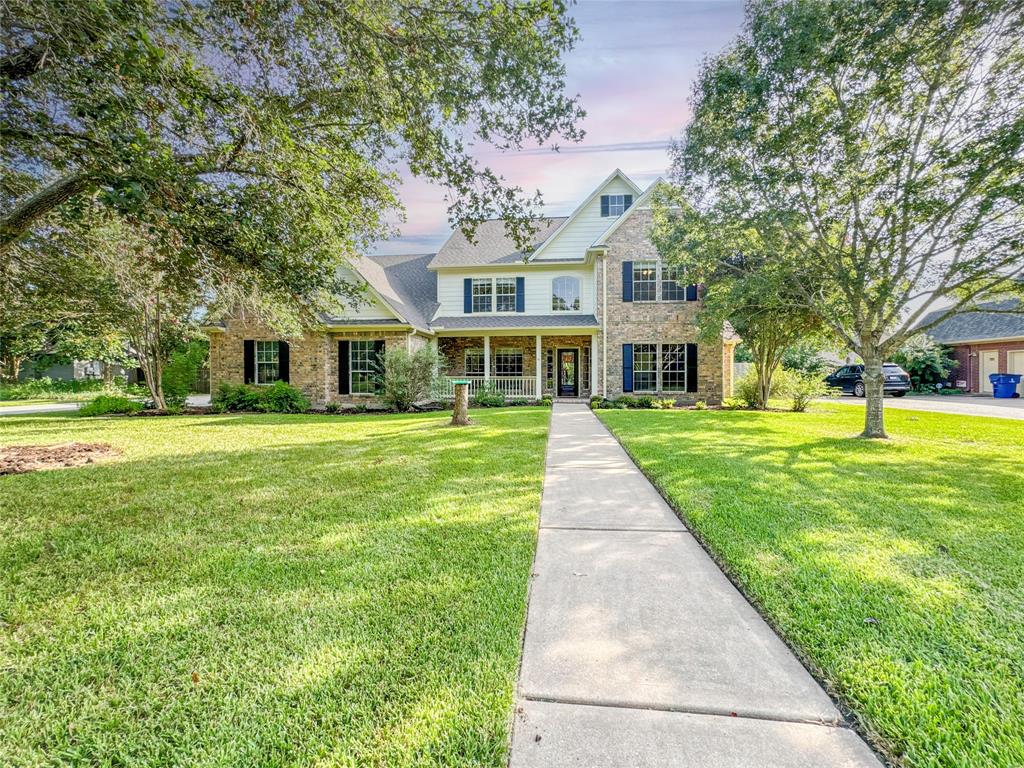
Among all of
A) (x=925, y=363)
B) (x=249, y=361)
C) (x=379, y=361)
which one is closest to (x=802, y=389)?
(x=379, y=361)

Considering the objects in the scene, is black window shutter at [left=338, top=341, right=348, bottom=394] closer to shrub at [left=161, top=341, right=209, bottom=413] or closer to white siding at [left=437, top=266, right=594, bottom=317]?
shrub at [left=161, top=341, right=209, bottom=413]

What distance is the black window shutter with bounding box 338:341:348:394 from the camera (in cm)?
1495

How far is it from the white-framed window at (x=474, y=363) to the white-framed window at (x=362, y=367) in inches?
157

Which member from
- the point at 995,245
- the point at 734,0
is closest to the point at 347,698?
the point at 995,245

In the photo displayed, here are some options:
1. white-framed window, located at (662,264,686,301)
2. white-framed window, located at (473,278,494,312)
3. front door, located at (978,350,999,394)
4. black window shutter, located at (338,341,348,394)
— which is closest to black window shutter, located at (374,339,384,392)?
black window shutter, located at (338,341,348,394)

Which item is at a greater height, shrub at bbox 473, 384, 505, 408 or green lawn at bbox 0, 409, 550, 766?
shrub at bbox 473, 384, 505, 408

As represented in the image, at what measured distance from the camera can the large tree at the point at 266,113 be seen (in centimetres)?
352

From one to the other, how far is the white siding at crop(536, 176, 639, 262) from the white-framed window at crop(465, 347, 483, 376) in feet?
14.6

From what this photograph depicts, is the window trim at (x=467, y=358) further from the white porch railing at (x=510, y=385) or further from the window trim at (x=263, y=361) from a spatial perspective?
the window trim at (x=263, y=361)

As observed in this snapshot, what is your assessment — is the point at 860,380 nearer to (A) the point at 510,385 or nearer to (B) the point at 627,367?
(B) the point at 627,367

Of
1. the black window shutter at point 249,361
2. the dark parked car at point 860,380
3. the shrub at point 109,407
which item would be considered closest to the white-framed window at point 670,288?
the dark parked car at point 860,380

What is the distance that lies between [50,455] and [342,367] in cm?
860

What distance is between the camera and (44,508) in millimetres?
4184

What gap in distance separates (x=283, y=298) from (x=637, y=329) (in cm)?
1191
